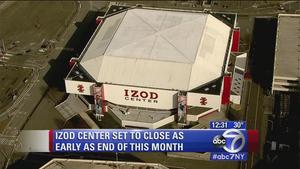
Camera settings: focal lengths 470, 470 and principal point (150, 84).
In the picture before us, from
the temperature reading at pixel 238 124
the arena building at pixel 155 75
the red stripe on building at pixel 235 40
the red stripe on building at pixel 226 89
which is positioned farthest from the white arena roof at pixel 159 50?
the temperature reading at pixel 238 124

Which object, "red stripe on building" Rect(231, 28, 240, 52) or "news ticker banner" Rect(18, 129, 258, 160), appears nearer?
"news ticker banner" Rect(18, 129, 258, 160)

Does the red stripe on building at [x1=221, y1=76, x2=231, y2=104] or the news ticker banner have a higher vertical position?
the red stripe on building at [x1=221, y1=76, x2=231, y2=104]

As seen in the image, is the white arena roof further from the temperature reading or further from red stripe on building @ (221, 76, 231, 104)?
the temperature reading

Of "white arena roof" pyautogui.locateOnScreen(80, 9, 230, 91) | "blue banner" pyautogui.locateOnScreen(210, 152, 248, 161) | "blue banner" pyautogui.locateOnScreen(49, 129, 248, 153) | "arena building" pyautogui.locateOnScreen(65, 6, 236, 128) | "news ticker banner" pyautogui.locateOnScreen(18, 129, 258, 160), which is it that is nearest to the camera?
"news ticker banner" pyautogui.locateOnScreen(18, 129, 258, 160)

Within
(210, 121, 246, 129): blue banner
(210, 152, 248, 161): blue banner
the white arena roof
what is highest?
the white arena roof

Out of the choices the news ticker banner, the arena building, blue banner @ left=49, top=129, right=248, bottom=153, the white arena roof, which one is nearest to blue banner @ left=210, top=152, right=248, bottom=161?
the news ticker banner

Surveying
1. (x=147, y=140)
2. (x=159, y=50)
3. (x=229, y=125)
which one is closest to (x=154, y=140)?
(x=147, y=140)
